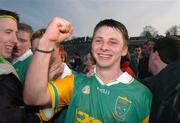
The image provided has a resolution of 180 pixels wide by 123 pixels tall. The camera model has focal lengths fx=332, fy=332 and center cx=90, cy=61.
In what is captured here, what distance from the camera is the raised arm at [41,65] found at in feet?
8.20

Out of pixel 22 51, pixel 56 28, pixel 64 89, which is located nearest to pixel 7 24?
pixel 56 28

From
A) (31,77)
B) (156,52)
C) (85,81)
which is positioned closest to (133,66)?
(156,52)

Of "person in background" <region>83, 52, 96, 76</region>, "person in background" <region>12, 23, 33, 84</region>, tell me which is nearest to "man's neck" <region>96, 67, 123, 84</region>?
"person in background" <region>83, 52, 96, 76</region>

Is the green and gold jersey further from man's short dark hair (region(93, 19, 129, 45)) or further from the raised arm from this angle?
man's short dark hair (region(93, 19, 129, 45))

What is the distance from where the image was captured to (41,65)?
2.50m

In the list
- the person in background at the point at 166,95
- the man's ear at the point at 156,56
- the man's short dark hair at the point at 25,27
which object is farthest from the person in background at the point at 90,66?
the man's short dark hair at the point at 25,27

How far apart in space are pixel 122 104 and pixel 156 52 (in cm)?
159

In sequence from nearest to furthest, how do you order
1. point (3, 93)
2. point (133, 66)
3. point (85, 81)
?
point (3, 93) → point (85, 81) → point (133, 66)

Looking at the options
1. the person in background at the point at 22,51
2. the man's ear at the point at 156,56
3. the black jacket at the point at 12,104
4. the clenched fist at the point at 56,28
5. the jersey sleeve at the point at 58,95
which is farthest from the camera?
the person in background at the point at 22,51

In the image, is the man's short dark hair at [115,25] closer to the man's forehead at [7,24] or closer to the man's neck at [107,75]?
the man's neck at [107,75]

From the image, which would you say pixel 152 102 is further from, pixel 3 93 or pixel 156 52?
pixel 156 52

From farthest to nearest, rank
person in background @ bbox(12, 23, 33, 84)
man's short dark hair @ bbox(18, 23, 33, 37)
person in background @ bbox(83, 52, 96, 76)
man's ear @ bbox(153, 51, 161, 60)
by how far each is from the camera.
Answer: man's short dark hair @ bbox(18, 23, 33, 37), person in background @ bbox(12, 23, 33, 84), man's ear @ bbox(153, 51, 161, 60), person in background @ bbox(83, 52, 96, 76)

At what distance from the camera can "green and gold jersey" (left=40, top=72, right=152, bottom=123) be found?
8.99ft

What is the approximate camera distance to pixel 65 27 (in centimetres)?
255
